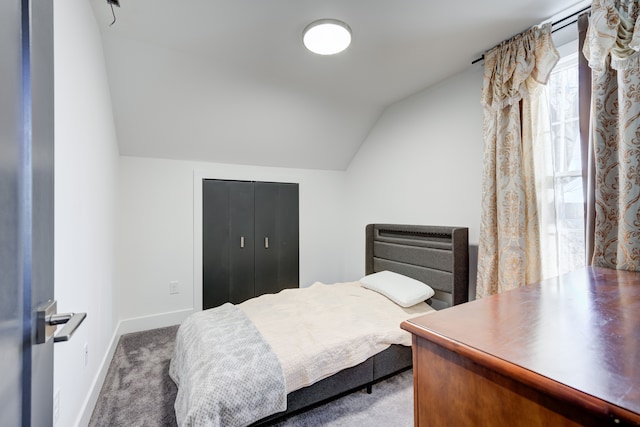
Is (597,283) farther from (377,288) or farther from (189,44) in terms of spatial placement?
(189,44)

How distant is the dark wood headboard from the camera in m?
2.29

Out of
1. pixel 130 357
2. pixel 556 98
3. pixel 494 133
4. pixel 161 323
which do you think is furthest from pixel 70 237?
pixel 556 98

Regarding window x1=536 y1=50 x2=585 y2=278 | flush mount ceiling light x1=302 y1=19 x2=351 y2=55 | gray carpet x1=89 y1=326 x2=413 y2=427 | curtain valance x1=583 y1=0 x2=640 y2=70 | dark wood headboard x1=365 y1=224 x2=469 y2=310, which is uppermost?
flush mount ceiling light x1=302 y1=19 x2=351 y2=55

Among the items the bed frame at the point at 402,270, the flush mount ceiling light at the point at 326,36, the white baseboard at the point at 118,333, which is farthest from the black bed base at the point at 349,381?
the flush mount ceiling light at the point at 326,36

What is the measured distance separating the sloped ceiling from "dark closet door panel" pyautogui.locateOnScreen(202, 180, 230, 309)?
1.35 feet

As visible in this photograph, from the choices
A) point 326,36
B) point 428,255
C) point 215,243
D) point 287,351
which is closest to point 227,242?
point 215,243

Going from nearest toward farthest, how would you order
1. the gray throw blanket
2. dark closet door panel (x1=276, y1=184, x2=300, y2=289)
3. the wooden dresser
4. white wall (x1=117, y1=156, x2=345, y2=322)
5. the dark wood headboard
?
the wooden dresser, the gray throw blanket, the dark wood headboard, white wall (x1=117, y1=156, x2=345, y2=322), dark closet door panel (x1=276, y1=184, x2=300, y2=289)

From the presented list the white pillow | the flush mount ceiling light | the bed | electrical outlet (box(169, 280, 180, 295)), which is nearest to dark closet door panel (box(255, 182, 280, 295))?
electrical outlet (box(169, 280, 180, 295))

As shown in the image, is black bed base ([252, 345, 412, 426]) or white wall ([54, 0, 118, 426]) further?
black bed base ([252, 345, 412, 426])

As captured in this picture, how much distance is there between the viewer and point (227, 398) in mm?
1333

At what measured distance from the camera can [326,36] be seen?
1860 mm

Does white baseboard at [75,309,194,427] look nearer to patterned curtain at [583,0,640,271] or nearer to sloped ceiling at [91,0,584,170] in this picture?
sloped ceiling at [91,0,584,170]

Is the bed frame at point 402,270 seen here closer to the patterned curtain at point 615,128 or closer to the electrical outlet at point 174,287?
the patterned curtain at point 615,128

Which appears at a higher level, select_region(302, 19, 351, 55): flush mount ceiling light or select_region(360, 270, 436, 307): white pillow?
select_region(302, 19, 351, 55): flush mount ceiling light
